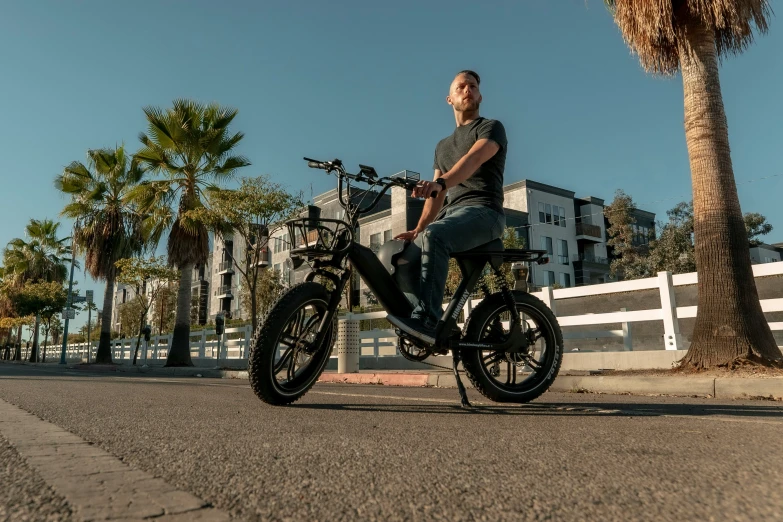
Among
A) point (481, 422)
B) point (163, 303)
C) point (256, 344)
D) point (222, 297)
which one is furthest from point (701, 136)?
point (222, 297)

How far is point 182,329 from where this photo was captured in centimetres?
2033

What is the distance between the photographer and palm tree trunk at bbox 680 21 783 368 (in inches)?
270

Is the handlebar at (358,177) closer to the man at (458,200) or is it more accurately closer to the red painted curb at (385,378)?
the man at (458,200)

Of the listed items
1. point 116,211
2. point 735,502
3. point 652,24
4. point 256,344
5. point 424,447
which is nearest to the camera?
point 735,502

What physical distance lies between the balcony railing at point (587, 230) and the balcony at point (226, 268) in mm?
35714

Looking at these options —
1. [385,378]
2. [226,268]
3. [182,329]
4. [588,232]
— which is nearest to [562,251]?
[588,232]

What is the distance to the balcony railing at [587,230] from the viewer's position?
47.3m

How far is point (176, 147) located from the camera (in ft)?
65.4

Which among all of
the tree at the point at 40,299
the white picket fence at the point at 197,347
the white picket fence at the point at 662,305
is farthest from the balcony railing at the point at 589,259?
the tree at the point at 40,299

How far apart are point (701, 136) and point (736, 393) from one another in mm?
3421

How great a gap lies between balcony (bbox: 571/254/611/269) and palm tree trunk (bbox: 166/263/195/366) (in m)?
33.5

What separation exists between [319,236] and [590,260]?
46.5 metres

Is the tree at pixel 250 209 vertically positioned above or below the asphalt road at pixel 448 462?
above

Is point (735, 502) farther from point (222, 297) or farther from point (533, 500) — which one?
point (222, 297)
